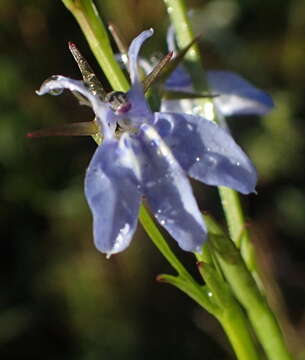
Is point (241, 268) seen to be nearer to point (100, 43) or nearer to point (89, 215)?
point (100, 43)

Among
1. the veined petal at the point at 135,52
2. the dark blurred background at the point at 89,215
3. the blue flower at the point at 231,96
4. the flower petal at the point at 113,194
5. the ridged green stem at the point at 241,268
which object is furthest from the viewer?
the dark blurred background at the point at 89,215

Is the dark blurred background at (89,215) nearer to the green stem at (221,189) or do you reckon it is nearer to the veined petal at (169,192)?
the green stem at (221,189)

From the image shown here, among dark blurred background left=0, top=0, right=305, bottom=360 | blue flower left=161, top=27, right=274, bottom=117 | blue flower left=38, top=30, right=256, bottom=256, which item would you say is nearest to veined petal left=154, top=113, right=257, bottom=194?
blue flower left=38, top=30, right=256, bottom=256

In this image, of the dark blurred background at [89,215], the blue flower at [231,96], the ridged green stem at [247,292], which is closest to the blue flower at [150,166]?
the ridged green stem at [247,292]

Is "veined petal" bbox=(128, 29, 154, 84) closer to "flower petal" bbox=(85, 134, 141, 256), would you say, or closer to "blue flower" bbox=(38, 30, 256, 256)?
"blue flower" bbox=(38, 30, 256, 256)

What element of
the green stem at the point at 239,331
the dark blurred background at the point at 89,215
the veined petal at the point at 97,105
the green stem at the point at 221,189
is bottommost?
the dark blurred background at the point at 89,215

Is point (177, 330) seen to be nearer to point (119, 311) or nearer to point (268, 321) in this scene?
point (119, 311)

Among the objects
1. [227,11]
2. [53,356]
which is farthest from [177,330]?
[227,11]
